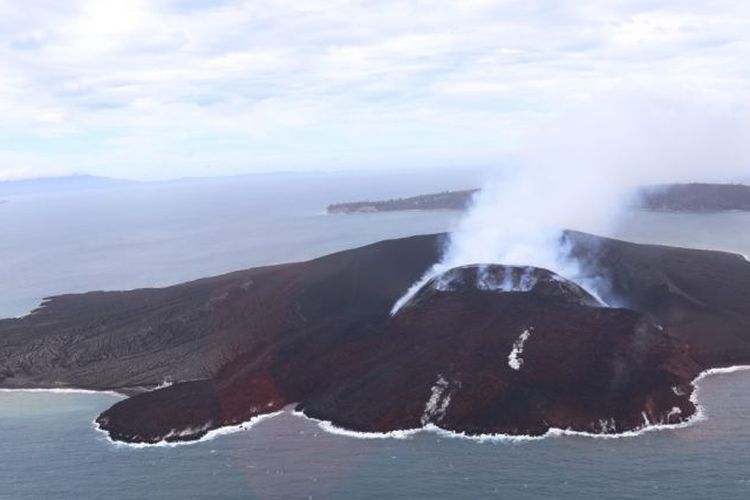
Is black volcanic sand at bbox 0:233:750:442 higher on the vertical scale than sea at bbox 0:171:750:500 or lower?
higher

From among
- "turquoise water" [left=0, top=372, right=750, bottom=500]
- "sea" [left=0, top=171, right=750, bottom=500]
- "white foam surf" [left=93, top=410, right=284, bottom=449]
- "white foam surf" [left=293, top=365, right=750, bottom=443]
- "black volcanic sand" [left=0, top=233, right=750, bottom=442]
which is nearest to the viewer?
"turquoise water" [left=0, top=372, right=750, bottom=500]

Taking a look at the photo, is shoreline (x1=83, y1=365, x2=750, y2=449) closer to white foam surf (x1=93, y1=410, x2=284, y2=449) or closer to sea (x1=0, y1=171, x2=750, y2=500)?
white foam surf (x1=93, y1=410, x2=284, y2=449)

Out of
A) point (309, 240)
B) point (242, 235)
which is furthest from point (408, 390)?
point (242, 235)

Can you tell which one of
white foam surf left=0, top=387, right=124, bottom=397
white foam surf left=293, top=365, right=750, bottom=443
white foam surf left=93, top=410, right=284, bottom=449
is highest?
white foam surf left=0, top=387, right=124, bottom=397

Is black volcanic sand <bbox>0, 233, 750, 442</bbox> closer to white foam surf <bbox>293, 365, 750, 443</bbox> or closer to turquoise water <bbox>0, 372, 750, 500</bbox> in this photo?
white foam surf <bbox>293, 365, 750, 443</bbox>

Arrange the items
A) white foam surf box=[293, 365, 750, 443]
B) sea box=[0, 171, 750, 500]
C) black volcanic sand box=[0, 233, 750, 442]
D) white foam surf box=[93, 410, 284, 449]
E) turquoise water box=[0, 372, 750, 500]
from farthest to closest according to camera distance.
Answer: black volcanic sand box=[0, 233, 750, 442] < white foam surf box=[93, 410, 284, 449] < white foam surf box=[293, 365, 750, 443] < sea box=[0, 171, 750, 500] < turquoise water box=[0, 372, 750, 500]

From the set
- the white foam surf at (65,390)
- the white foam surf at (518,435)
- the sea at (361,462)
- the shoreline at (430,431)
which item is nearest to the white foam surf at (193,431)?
the shoreline at (430,431)

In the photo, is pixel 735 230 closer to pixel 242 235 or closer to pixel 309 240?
pixel 309 240

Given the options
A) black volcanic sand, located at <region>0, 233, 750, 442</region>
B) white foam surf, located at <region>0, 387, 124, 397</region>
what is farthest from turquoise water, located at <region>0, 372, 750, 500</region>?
white foam surf, located at <region>0, 387, 124, 397</region>

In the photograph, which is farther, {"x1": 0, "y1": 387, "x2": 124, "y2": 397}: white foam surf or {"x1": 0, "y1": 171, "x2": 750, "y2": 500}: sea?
{"x1": 0, "y1": 387, "x2": 124, "y2": 397}: white foam surf
